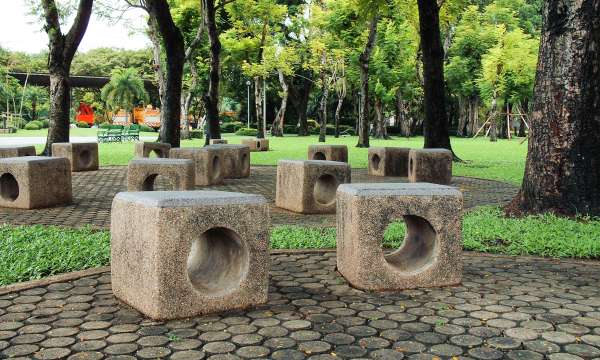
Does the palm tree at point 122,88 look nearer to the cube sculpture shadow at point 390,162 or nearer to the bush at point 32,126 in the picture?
the bush at point 32,126

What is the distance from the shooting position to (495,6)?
5284 centimetres

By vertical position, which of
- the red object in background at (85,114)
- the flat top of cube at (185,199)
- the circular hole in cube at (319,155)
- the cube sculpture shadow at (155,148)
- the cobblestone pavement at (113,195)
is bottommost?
the cobblestone pavement at (113,195)

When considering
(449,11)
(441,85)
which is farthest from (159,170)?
(449,11)

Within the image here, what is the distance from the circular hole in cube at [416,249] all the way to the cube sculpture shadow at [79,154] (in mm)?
13223

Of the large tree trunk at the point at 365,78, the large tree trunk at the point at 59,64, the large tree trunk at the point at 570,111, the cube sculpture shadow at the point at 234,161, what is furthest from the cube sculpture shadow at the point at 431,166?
the large tree trunk at the point at 365,78

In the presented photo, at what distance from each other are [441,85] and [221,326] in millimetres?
15214

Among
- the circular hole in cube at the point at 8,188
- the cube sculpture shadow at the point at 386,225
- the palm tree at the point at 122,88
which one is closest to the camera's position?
the cube sculpture shadow at the point at 386,225

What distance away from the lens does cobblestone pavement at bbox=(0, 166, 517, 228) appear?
9508 millimetres

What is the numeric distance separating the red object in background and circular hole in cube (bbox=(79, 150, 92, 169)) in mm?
61888

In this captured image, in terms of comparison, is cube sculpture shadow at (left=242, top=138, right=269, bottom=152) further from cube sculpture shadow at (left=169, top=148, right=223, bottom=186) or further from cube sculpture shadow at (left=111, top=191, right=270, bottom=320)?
cube sculpture shadow at (left=111, top=191, right=270, bottom=320)

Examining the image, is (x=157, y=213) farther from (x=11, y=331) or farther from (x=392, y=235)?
(x=392, y=235)

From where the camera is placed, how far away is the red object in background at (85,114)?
76688 millimetres

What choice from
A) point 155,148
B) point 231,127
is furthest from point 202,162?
point 231,127

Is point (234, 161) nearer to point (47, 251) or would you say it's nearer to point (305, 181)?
point (305, 181)
